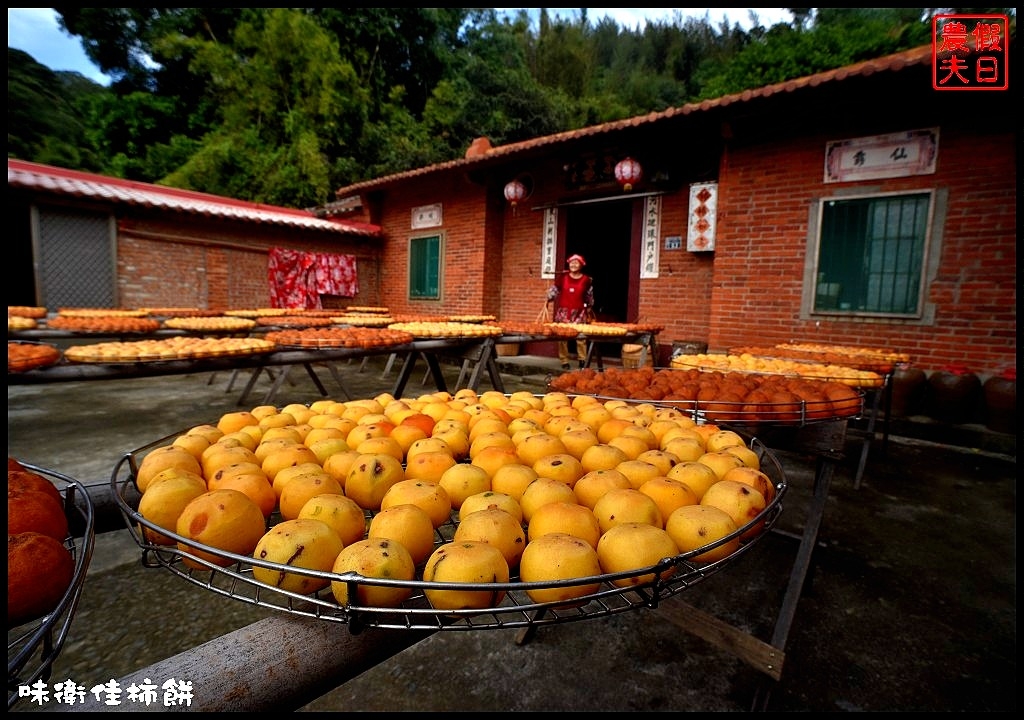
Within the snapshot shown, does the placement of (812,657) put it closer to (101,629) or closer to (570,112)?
(101,629)

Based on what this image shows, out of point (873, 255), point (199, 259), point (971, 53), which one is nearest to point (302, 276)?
point (199, 259)

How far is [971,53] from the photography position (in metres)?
4.73

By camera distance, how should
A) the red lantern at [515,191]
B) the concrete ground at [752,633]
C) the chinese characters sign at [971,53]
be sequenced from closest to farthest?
1. the concrete ground at [752,633]
2. the chinese characters sign at [971,53]
3. the red lantern at [515,191]

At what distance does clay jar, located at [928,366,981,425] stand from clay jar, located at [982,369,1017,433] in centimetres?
13

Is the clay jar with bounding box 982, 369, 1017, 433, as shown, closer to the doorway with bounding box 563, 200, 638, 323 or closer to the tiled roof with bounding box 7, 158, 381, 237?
the doorway with bounding box 563, 200, 638, 323

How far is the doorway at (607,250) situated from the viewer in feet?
37.4

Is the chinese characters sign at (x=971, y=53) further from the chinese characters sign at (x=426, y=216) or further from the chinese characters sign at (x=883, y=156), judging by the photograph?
the chinese characters sign at (x=426, y=216)

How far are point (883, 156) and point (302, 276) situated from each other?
10.9m

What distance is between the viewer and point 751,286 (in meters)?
6.75

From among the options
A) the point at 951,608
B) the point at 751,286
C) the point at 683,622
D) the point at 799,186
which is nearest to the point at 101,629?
the point at 683,622

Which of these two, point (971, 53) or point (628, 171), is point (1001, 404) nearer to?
point (971, 53)

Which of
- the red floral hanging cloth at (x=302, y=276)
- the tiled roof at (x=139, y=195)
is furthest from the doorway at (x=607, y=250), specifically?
the red floral hanging cloth at (x=302, y=276)

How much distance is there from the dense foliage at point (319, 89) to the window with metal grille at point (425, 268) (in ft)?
21.5

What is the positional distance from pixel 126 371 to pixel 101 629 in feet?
6.78
